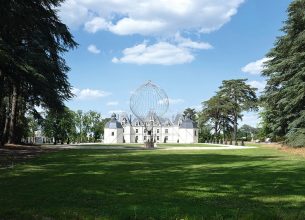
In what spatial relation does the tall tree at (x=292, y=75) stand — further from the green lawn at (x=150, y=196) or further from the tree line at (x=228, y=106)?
the tree line at (x=228, y=106)

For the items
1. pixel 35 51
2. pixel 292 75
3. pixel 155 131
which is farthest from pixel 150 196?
pixel 155 131

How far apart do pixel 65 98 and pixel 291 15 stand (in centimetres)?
1877

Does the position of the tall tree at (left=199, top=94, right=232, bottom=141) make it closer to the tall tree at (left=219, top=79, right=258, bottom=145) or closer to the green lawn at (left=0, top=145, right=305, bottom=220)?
the tall tree at (left=219, top=79, right=258, bottom=145)

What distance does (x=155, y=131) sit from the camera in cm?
12275

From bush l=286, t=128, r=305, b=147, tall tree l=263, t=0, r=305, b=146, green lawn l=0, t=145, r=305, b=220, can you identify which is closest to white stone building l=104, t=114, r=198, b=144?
tall tree l=263, t=0, r=305, b=146

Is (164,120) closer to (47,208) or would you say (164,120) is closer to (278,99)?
(278,99)

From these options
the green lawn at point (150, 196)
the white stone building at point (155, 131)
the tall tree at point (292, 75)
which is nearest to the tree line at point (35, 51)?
the green lawn at point (150, 196)

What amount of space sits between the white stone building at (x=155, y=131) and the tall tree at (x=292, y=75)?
71192 millimetres

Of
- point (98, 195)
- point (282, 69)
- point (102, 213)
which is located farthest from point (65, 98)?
point (102, 213)

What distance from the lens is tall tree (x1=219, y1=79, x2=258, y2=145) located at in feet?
300

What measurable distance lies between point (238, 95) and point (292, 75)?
5646 centimetres

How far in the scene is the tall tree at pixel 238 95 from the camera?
300ft

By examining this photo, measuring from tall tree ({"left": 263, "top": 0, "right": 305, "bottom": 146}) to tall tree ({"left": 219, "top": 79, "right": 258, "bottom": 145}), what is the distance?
51.3 meters

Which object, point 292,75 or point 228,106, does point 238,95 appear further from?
point 292,75
